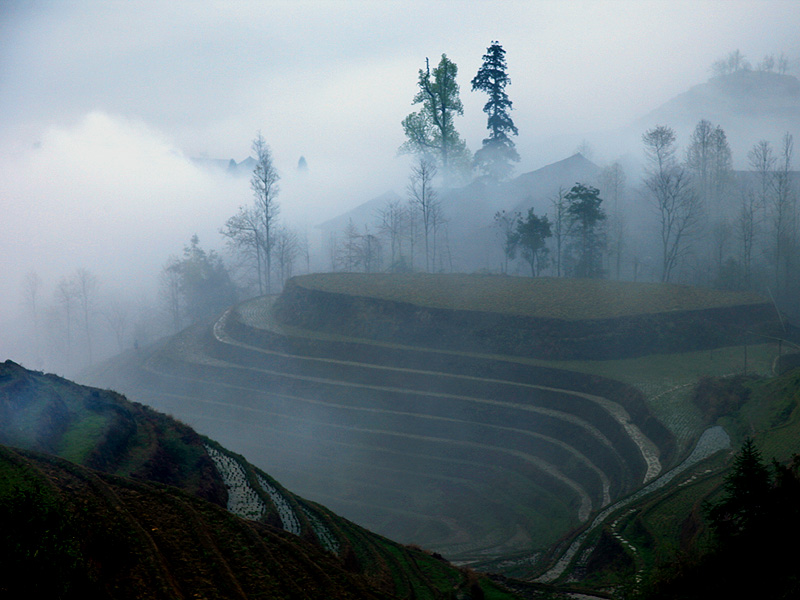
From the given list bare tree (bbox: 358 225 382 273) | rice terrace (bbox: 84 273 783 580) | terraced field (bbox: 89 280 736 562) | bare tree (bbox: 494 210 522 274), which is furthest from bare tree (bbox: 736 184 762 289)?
bare tree (bbox: 358 225 382 273)

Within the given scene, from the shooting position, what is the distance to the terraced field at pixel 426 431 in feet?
82.1

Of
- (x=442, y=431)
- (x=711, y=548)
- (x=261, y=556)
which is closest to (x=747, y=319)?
(x=442, y=431)

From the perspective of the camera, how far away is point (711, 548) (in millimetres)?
11422

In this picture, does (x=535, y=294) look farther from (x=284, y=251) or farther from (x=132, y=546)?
(x=132, y=546)

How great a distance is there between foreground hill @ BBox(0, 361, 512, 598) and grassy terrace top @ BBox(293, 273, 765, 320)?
76.8ft

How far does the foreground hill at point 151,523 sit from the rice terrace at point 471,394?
20.8ft

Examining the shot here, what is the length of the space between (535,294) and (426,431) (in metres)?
13.6

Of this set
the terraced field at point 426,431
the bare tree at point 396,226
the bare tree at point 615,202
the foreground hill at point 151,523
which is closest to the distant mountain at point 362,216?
the bare tree at point 396,226

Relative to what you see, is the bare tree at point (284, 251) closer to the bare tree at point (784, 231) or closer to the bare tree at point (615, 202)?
the bare tree at point (615, 202)

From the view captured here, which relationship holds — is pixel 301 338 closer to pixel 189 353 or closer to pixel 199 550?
pixel 189 353

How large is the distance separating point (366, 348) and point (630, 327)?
51.0ft

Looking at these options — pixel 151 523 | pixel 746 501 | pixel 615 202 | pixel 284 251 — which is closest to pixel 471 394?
pixel 746 501

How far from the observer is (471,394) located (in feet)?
109

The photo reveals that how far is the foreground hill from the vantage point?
26.6 ft
